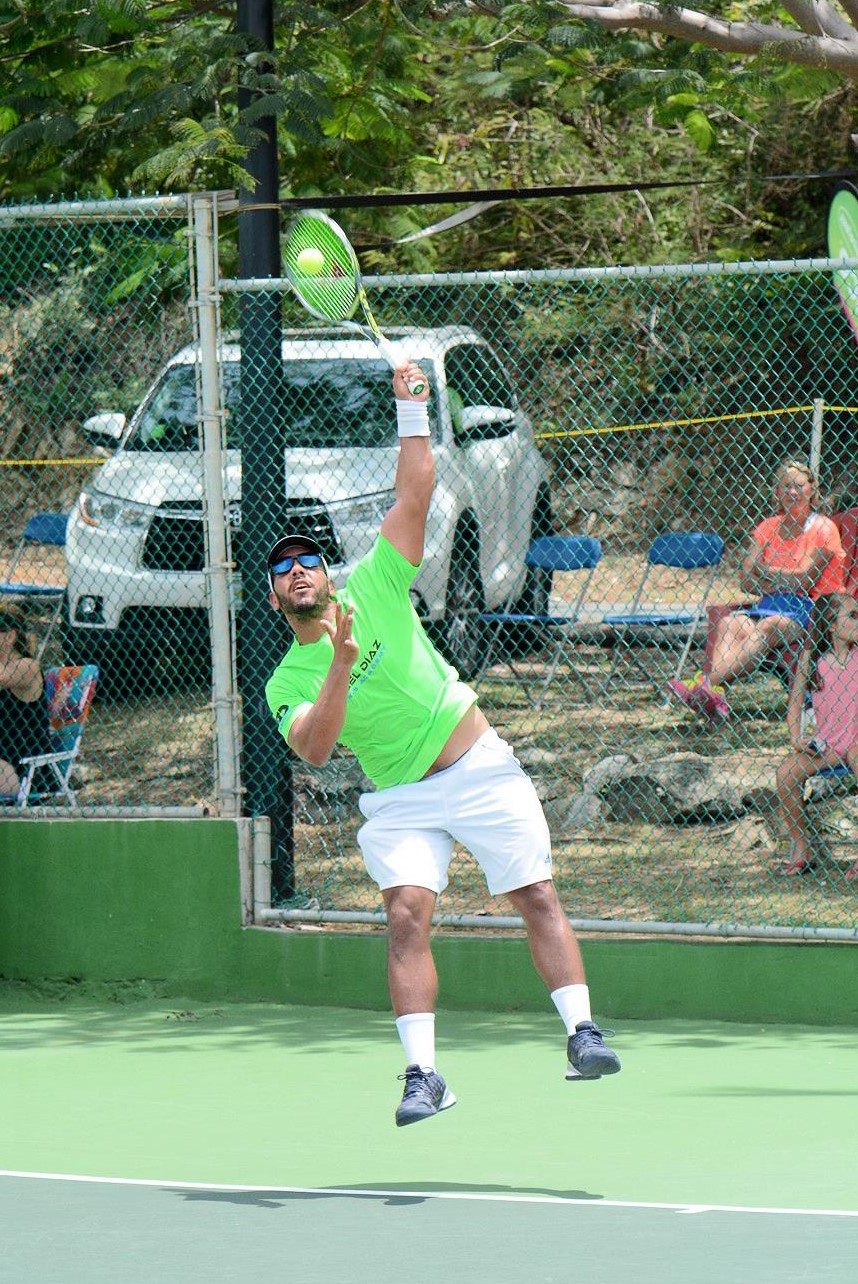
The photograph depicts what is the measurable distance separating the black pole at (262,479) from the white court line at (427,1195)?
8.72 ft

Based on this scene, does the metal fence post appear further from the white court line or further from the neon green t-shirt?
Answer: the white court line

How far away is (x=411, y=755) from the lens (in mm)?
5719

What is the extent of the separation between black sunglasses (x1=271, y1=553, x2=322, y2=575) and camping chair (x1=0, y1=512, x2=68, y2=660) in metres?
4.07

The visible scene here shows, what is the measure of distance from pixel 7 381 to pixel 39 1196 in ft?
22.8

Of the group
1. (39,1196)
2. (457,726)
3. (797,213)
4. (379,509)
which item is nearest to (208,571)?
(379,509)

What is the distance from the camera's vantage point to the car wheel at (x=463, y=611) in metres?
9.81

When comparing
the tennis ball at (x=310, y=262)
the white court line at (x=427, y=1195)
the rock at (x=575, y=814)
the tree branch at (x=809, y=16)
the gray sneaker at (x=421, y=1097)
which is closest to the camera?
the white court line at (x=427, y=1195)

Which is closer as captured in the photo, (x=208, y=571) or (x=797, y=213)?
(x=208, y=571)

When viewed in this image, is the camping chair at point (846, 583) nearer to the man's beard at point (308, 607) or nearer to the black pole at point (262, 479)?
the black pole at point (262, 479)

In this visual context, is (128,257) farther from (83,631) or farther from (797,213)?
(797,213)

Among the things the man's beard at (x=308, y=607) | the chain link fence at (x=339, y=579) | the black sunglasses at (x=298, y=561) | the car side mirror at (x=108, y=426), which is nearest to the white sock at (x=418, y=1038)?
the man's beard at (x=308, y=607)

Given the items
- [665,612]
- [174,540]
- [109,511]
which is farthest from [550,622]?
[109,511]

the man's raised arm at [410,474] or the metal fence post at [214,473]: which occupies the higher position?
the man's raised arm at [410,474]

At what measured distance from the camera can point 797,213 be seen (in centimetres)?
1631
